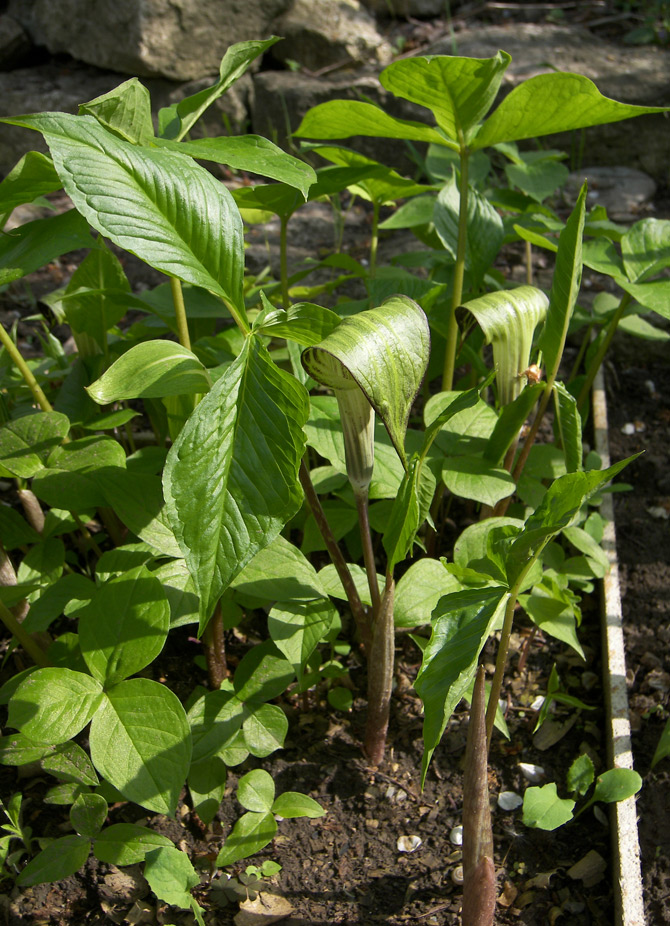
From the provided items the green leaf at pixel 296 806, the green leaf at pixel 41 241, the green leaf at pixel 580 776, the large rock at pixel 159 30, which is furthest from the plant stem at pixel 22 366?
the large rock at pixel 159 30

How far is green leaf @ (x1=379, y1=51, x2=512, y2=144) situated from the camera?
1.14 meters

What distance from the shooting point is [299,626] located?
4.12ft

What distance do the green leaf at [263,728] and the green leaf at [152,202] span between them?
0.71 m

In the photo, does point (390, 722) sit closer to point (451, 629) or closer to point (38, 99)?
point (451, 629)

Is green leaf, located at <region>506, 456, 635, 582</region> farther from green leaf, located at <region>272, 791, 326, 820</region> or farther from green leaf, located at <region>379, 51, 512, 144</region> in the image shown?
green leaf, located at <region>379, 51, 512, 144</region>

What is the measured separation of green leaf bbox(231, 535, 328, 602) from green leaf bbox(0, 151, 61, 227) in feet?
2.06

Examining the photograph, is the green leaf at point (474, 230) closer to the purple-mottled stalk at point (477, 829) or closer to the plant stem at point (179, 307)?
the plant stem at point (179, 307)

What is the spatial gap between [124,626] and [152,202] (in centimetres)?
61

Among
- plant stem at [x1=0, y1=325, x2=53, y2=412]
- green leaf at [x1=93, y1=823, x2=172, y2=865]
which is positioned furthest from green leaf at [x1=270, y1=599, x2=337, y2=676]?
plant stem at [x1=0, y1=325, x2=53, y2=412]

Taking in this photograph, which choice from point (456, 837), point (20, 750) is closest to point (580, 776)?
point (456, 837)

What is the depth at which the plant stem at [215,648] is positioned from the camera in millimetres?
1286

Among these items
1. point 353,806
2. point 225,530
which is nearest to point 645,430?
point 353,806

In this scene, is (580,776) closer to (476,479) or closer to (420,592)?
(420,592)

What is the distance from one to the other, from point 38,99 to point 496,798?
12.7ft
